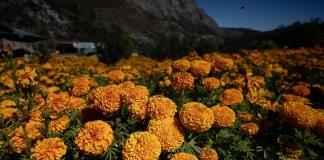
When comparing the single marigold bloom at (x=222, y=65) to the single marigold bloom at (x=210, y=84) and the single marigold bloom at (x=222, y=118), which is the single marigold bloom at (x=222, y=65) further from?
the single marigold bloom at (x=222, y=118)

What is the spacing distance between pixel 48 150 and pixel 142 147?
1.79 feet

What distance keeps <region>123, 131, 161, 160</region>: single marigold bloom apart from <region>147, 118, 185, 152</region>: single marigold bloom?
0.22ft

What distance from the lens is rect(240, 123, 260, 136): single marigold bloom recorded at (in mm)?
2254

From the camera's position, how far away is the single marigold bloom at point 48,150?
180 cm

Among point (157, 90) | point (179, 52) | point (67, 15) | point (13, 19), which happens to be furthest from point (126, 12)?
point (157, 90)

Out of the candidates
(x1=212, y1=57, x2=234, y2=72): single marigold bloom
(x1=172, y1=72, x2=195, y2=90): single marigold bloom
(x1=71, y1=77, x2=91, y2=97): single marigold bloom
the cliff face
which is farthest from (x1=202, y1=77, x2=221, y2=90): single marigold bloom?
the cliff face

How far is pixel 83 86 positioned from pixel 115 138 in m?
0.81

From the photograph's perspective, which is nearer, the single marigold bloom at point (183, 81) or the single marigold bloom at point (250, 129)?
the single marigold bloom at point (250, 129)

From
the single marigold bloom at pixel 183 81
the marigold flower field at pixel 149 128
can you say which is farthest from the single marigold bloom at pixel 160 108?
the single marigold bloom at pixel 183 81

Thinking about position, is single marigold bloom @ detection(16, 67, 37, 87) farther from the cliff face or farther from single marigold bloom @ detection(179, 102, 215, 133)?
the cliff face

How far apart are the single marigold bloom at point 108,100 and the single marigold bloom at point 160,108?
217mm

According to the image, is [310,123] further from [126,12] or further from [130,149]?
[126,12]

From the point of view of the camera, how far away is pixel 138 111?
2.02 meters

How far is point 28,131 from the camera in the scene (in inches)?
83.8
